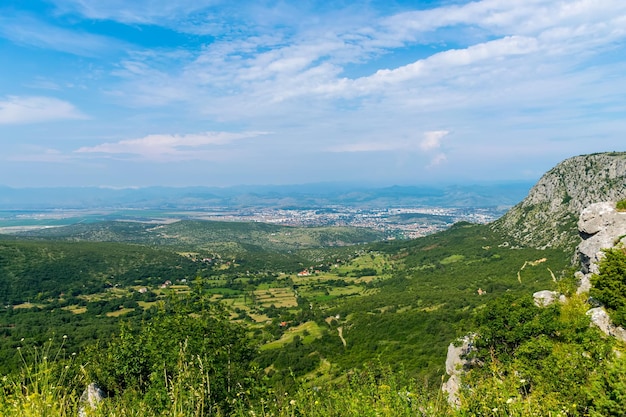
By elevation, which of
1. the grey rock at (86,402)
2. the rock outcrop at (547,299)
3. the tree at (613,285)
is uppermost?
the grey rock at (86,402)

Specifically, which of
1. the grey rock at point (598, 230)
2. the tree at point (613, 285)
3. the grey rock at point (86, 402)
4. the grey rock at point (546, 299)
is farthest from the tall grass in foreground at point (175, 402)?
the grey rock at point (598, 230)

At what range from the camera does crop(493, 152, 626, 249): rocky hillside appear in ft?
432

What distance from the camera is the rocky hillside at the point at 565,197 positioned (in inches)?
5190

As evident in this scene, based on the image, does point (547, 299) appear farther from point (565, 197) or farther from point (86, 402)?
point (565, 197)

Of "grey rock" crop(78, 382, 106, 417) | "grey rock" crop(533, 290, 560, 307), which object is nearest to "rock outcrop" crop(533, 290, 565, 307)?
"grey rock" crop(533, 290, 560, 307)

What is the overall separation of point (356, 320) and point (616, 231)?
61950 millimetres

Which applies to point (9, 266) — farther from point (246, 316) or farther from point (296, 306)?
point (296, 306)

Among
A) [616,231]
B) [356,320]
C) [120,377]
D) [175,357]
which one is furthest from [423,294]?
[175,357]

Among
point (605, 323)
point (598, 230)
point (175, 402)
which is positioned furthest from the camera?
point (598, 230)

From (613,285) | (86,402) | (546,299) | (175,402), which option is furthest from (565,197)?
(175,402)

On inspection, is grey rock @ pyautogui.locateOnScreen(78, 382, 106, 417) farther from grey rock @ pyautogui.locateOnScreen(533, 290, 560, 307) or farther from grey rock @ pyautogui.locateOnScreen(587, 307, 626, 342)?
grey rock @ pyautogui.locateOnScreen(533, 290, 560, 307)

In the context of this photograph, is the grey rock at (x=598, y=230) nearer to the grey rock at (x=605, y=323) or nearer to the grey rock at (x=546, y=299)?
the grey rock at (x=546, y=299)

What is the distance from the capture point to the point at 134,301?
143625 millimetres

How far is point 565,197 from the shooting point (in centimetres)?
15225
